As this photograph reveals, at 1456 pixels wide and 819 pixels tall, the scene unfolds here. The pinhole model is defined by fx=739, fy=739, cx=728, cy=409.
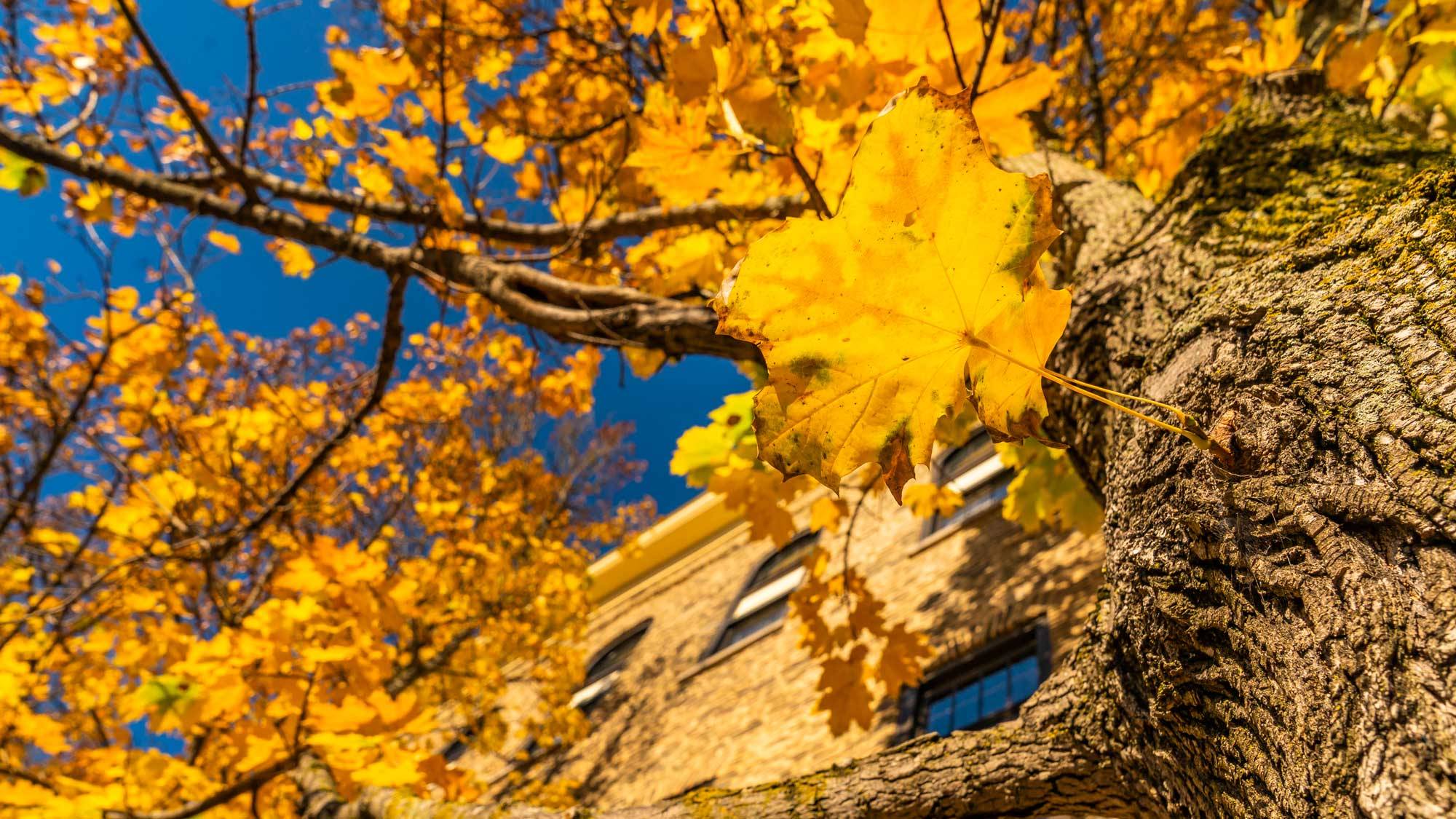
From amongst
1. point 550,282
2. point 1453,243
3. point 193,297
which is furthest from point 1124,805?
point 193,297

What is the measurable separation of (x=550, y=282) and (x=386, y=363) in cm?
111

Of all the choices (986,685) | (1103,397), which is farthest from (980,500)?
(1103,397)

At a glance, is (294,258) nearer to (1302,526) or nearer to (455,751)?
(1302,526)

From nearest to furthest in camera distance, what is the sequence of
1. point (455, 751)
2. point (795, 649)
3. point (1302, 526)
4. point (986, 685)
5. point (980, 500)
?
point (1302, 526)
point (986, 685)
point (795, 649)
point (980, 500)
point (455, 751)

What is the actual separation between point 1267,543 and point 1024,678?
4.30 m

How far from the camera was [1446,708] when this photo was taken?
0.56m

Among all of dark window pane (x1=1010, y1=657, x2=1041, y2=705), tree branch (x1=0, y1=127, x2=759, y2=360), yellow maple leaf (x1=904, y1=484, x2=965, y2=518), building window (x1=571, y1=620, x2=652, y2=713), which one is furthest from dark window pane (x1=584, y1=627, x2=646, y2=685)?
tree branch (x1=0, y1=127, x2=759, y2=360)

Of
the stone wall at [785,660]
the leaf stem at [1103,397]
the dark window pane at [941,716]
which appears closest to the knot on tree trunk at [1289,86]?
the leaf stem at [1103,397]

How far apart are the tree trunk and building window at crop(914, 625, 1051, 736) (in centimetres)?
349

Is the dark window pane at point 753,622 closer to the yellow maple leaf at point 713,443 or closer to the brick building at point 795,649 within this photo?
the brick building at point 795,649

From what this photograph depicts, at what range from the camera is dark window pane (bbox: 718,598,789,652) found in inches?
314

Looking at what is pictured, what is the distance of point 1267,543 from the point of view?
2.59 feet

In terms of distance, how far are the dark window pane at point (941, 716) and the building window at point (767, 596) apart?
8.56ft

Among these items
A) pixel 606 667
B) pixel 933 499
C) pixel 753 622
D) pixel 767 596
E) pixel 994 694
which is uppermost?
pixel 606 667
